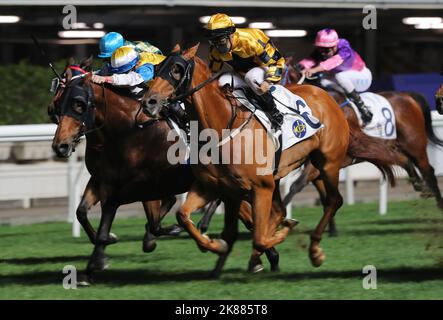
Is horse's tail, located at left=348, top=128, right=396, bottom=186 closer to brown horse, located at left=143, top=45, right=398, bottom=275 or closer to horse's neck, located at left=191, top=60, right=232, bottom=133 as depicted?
brown horse, located at left=143, top=45, right=398, bottom=275

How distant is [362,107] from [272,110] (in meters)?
2.72

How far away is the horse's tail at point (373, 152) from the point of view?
31.4 feet

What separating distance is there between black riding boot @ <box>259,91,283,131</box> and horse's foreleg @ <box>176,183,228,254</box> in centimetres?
61

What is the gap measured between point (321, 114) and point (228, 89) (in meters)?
0.95

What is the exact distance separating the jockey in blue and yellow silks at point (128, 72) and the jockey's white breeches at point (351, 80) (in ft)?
7.83

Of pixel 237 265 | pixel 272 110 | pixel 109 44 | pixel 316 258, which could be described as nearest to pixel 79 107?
pixel 109 44

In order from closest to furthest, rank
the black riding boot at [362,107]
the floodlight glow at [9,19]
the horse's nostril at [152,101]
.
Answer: the horse's nostril at [152,101] < the black riding boot at [362,107] < the floodlight glow at [9,19]

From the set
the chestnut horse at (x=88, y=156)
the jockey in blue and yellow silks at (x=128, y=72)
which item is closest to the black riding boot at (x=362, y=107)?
the chestnut horse at (x=88, y=156)

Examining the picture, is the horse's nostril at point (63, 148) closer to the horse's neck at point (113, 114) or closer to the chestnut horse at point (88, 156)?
the chestnut horse at point (88, 156)

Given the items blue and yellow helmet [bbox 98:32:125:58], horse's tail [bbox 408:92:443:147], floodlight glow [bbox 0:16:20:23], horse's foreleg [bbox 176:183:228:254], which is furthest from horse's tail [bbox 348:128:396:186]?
floodlight glow [bbox 0:16:20:23]

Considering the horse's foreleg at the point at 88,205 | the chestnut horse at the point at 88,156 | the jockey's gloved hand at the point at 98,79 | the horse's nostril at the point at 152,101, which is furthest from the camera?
the horse's foreleg at the point at 88,205

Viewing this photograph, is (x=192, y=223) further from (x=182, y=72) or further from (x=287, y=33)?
(x=287, y=33)

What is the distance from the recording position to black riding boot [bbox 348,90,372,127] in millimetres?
9875
